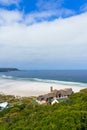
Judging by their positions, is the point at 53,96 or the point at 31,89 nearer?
the point at 53,96

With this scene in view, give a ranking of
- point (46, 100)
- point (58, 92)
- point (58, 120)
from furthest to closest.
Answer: point (58, 92) → point (46, 100) → point (58, 120)

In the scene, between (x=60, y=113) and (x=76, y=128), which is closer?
(x=76, y=128)

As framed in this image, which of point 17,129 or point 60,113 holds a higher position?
point 60,113

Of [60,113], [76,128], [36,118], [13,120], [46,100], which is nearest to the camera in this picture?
[76,128]

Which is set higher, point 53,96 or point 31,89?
point 31,89

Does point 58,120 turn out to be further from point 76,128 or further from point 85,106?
point 85,106

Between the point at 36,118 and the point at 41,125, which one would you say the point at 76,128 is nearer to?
the point at 41,125

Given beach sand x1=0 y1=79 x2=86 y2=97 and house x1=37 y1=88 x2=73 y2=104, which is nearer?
house x1=37 y1=88 x2=73 y2=104

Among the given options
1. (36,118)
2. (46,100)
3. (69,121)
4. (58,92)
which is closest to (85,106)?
(36,118)

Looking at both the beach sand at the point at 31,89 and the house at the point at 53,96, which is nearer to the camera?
the house at the point at 53,96

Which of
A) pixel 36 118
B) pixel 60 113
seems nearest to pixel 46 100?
pixel 36 118
